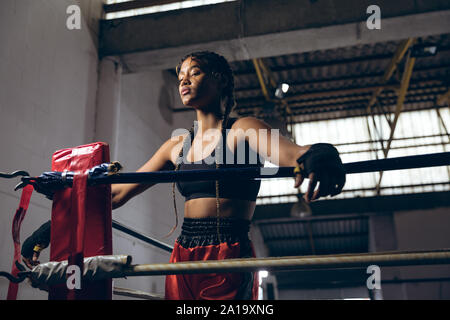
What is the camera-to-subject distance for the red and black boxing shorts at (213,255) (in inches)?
54.4

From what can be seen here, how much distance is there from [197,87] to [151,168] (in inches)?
16.5

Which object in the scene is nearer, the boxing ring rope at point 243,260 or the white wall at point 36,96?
the boxing ring rope at point 243,260

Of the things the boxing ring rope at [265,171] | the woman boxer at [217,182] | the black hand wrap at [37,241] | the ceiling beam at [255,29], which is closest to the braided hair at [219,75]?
the woman boxer at [217,182]

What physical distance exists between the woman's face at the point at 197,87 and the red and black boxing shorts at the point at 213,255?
0.48 meters

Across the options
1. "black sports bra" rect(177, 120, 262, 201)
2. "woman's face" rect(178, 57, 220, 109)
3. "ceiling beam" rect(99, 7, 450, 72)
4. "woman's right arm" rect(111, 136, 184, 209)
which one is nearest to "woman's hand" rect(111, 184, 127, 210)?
"woman's right arm" rect(111, 136, 184, 209)

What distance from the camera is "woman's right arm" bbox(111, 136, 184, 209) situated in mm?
1767

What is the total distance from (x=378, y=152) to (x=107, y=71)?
343 inches

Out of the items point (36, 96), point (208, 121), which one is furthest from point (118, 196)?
point (36, 96)

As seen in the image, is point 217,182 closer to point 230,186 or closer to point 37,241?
point 230,186

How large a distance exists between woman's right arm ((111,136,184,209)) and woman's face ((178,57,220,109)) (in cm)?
22

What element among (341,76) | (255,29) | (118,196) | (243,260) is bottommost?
(243,260)

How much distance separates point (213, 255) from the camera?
1.44m

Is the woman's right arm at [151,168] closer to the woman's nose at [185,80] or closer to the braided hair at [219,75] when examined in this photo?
the braided hair at [219,75]
